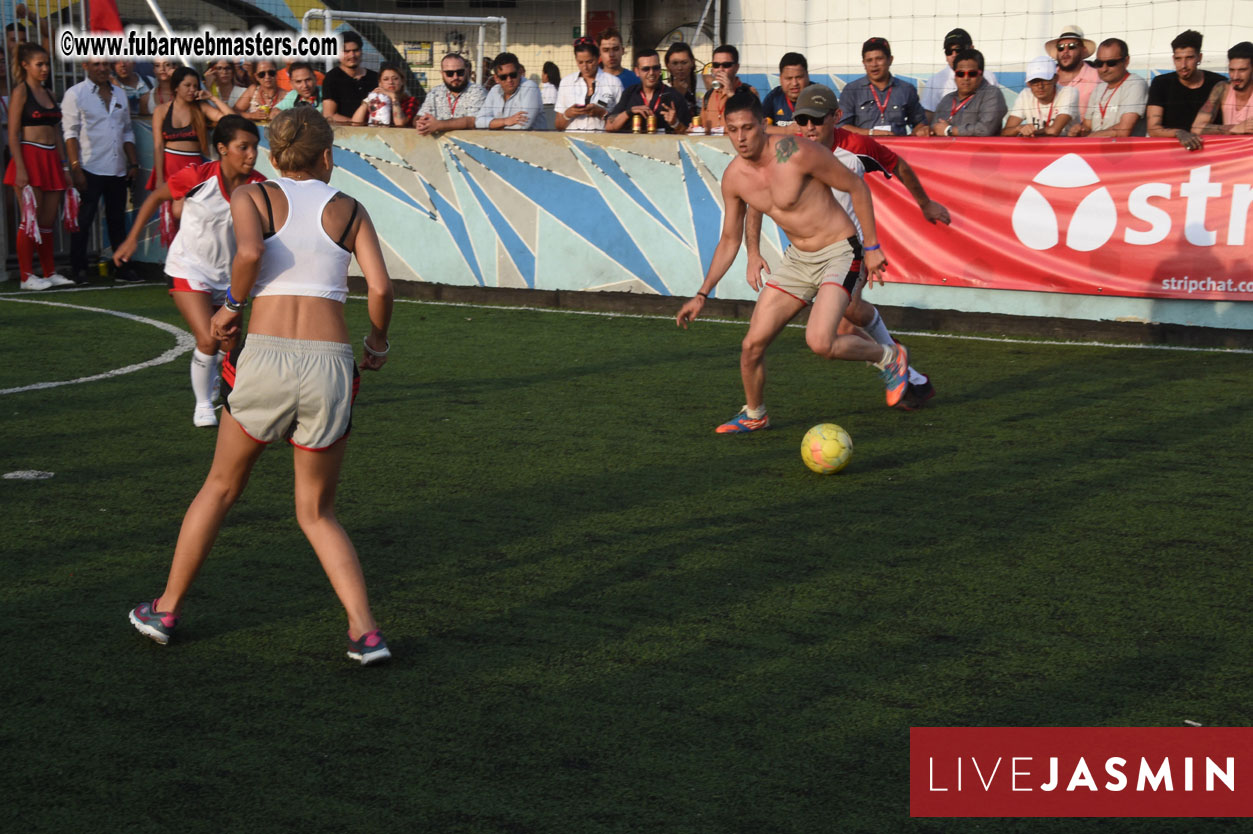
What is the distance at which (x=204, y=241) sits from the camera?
302 inches

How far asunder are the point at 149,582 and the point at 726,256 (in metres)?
4.01

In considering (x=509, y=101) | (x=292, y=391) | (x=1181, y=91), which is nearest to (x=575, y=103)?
(x=509, y=101)

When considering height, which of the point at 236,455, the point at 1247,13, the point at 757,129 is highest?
the point at 1247,13

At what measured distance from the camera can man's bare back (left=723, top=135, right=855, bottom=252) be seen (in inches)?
301

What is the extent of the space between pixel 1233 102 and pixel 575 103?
626cm

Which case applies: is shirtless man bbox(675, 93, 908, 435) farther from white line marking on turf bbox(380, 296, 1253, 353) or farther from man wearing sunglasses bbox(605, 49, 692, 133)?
man wearing sunglasses bbox(605, 49, 692, 133)

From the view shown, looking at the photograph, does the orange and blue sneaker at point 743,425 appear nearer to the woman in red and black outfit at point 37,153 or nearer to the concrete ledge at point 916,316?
the concrete ledge at point 916,316

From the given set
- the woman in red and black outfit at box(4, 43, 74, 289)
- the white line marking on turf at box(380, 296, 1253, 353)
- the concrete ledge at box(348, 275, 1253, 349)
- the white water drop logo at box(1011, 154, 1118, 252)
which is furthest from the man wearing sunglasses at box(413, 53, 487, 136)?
the white water drop logo at box(1011, 154, 1118, 252)

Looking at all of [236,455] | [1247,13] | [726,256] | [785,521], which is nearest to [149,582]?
[236,455]

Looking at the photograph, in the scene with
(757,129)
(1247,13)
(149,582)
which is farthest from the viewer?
(1247,13)

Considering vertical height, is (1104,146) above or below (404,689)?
above

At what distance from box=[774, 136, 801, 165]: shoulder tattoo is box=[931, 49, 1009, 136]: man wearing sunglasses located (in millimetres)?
4688

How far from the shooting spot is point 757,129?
7449 millimetres

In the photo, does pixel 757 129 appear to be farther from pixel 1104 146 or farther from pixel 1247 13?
pixel 1247 13
